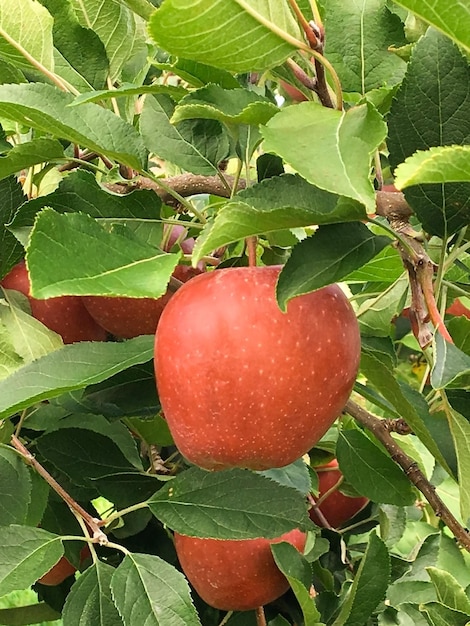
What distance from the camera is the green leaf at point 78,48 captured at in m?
0.70

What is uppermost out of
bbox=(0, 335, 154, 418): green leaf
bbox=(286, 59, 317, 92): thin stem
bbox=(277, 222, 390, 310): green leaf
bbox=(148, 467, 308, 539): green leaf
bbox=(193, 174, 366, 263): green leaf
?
bbox=(286, 59, 317, 92): thin stem

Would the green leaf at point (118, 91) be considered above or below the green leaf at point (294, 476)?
above

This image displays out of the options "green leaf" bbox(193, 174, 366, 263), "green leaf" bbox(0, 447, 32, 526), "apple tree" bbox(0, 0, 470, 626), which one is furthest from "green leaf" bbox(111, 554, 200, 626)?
"green leaf" bbox(193, 174, 366, 263)

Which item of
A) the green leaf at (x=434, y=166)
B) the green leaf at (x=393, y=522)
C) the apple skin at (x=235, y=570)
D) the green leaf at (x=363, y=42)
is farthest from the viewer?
the green leaf at (x=393, y=522)

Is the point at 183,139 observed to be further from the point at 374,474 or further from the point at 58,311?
the point at 374,474

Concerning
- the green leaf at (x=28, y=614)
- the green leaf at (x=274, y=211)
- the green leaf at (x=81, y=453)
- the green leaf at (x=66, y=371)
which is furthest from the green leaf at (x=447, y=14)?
the green leaf at (x=28, y=614)

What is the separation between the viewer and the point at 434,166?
1.25 ft

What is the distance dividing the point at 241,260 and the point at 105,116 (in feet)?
0.57

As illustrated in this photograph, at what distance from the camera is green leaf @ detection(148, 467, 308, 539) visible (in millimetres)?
649

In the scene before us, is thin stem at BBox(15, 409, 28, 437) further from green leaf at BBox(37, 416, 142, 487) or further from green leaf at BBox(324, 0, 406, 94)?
green leaf at BBox(324, 0, 406, 94)

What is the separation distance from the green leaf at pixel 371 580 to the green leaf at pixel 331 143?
0.40 metres

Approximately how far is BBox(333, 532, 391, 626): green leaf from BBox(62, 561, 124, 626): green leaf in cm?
22

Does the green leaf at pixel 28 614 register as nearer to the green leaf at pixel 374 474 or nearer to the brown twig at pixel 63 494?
the brown twig at pixel 63 494

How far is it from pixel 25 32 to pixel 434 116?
0.35m
